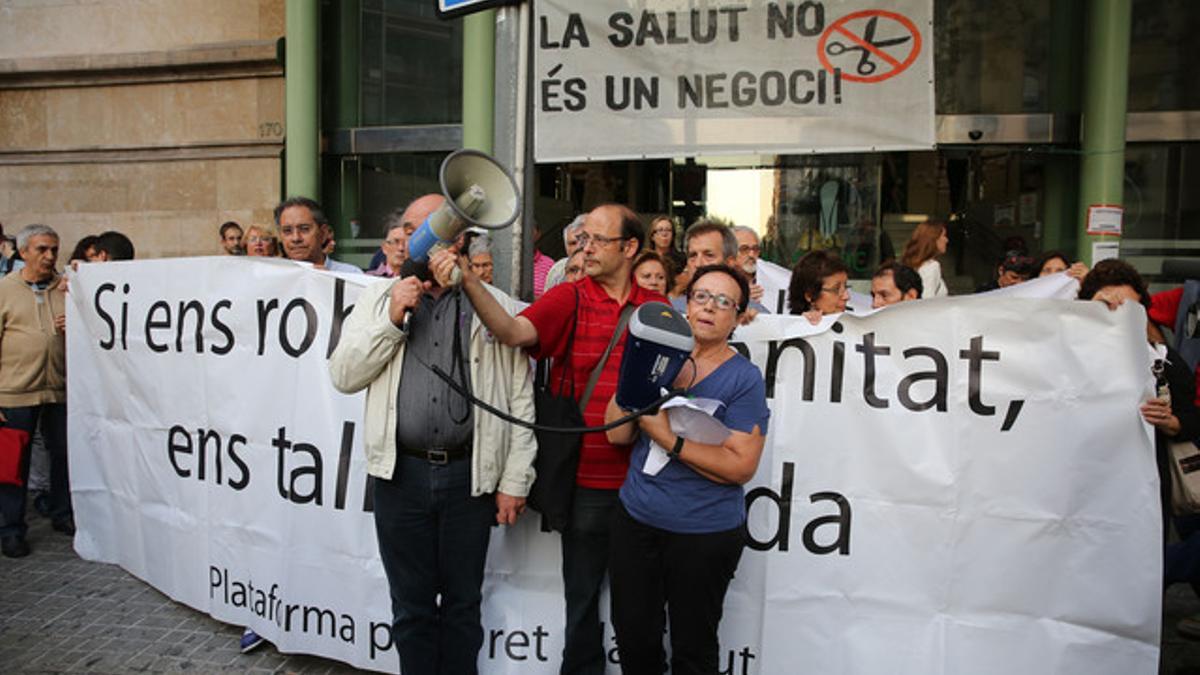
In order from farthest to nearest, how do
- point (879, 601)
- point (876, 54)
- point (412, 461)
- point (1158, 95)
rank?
1. point (1158, 95)
2. point (876, 54)
3. point (879, 601)
4. point (412, 461)

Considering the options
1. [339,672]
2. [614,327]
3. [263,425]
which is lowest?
[339,672]

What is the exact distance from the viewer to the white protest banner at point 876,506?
3451 millimetres

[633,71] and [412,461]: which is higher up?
[633,71]

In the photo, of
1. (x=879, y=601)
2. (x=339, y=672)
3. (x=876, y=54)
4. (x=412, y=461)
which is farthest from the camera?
(x=876, y=54)

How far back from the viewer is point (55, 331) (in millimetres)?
5809

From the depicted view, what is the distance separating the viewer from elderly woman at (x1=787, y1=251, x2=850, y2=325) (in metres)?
4.07

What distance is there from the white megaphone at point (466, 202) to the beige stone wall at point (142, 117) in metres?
7.43

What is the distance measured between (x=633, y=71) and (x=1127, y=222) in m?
5.84

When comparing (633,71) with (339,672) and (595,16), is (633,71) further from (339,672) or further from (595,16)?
(339,672)

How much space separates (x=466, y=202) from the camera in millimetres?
2842

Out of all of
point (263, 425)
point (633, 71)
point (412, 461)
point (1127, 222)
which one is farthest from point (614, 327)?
point (1127, 222)

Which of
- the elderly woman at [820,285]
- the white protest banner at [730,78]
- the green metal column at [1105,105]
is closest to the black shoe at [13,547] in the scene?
the white protest banner at [730,78]

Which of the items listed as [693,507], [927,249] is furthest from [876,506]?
[927,249]

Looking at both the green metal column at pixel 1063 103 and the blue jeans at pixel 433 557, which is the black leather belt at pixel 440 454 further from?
the green metal column at pixel 1063 103
